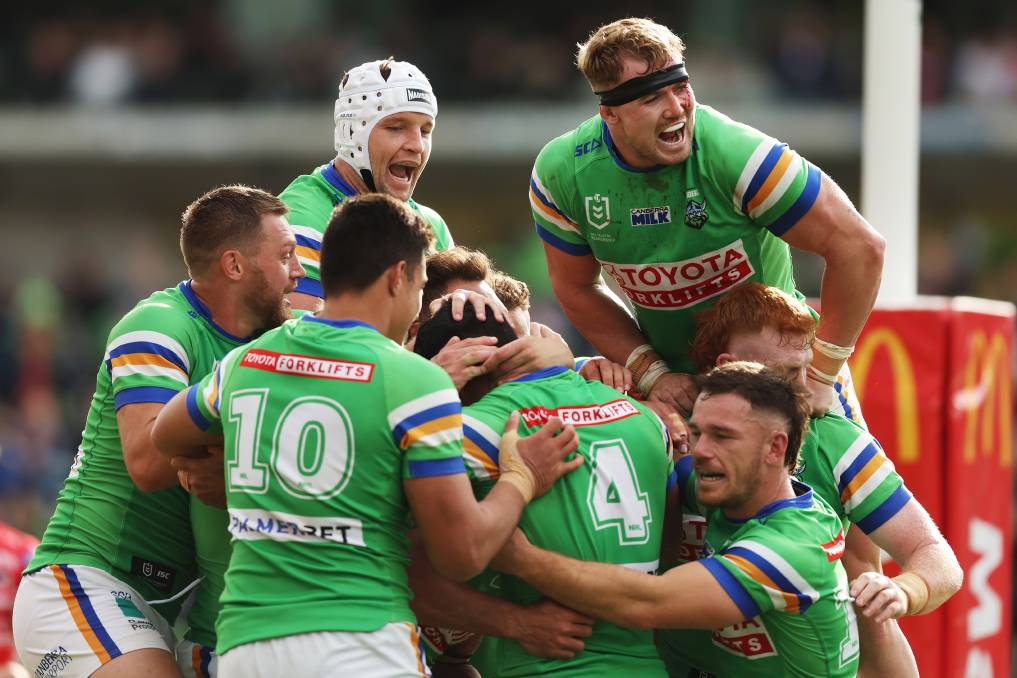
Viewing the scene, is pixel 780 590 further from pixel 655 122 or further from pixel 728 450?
pixel 655 122

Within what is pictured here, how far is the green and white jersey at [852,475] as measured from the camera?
4.15 m

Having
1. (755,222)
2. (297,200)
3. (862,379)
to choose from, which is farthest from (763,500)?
(862,379)

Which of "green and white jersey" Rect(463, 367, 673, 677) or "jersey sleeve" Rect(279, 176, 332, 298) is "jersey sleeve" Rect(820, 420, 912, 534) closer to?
"green and white jersey" Rect(463, 367, 673, 677)

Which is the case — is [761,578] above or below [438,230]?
below

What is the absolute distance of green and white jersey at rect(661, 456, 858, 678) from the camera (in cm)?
365

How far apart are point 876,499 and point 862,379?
2.29m

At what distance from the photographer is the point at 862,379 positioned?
6.36 meters

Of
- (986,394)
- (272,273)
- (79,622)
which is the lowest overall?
(79,622)

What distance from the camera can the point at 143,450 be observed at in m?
4.04

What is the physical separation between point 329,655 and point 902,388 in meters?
3.61

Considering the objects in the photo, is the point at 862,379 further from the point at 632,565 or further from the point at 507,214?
the point at 507,214

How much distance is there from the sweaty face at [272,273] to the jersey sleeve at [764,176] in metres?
1.33

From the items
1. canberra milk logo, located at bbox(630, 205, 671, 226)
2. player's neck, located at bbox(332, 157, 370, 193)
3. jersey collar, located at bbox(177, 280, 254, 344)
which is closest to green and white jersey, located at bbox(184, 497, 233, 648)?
jersey collar, located at bbox(177, 280, 254, 344)

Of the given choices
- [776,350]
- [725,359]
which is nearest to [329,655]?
[725,359]
